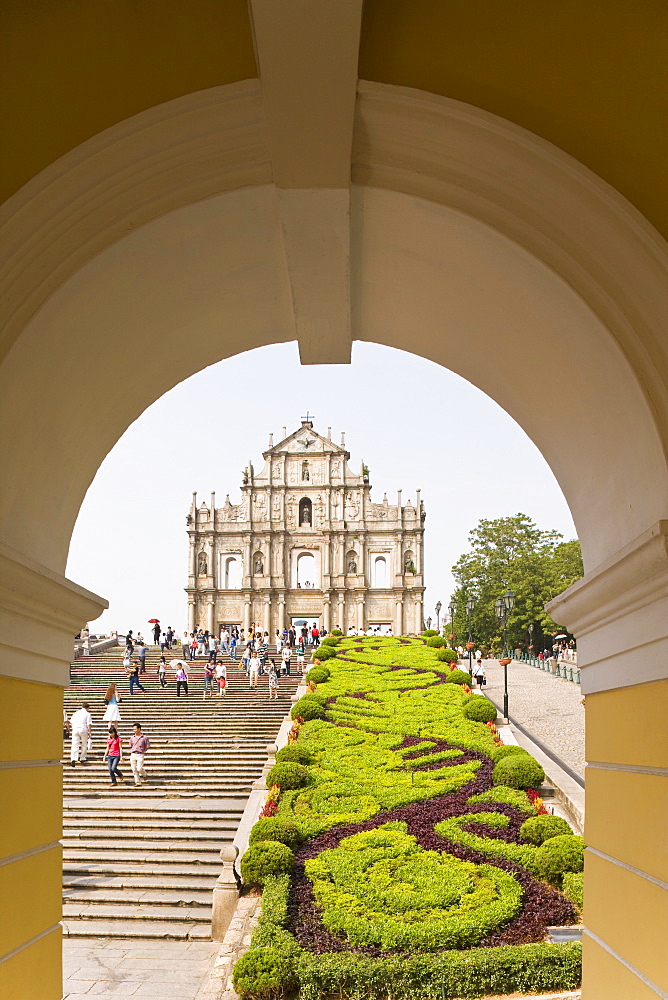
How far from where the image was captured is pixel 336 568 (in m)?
61.2

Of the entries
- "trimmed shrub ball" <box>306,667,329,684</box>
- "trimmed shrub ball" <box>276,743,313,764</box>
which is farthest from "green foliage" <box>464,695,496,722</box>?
"trimmed shrub ball" <box>306,667,329,684</box>

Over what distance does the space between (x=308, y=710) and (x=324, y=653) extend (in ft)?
39.4

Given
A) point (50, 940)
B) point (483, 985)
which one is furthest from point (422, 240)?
point (483, 985)

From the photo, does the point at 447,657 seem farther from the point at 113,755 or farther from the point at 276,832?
the point at 276,832

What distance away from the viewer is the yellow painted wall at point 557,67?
3.33 meters

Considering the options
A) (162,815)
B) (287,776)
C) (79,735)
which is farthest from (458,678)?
(162,815)

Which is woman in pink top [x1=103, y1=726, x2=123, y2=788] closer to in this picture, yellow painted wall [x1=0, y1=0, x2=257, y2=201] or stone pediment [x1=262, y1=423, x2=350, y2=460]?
yellow painted wall [x1=0, y1=0, x2=257, y2=201]

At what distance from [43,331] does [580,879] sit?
10142 millimetres

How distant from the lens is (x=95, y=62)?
348 centimetres

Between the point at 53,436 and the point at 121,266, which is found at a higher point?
the point at 121,266

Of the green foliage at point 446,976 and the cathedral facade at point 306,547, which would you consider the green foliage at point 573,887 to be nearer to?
the green foliage at point 446,976

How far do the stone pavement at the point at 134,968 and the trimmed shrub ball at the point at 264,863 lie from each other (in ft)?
3.13

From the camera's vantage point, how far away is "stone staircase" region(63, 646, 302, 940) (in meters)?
13.9

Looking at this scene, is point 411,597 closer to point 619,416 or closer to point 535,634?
point 535,634
